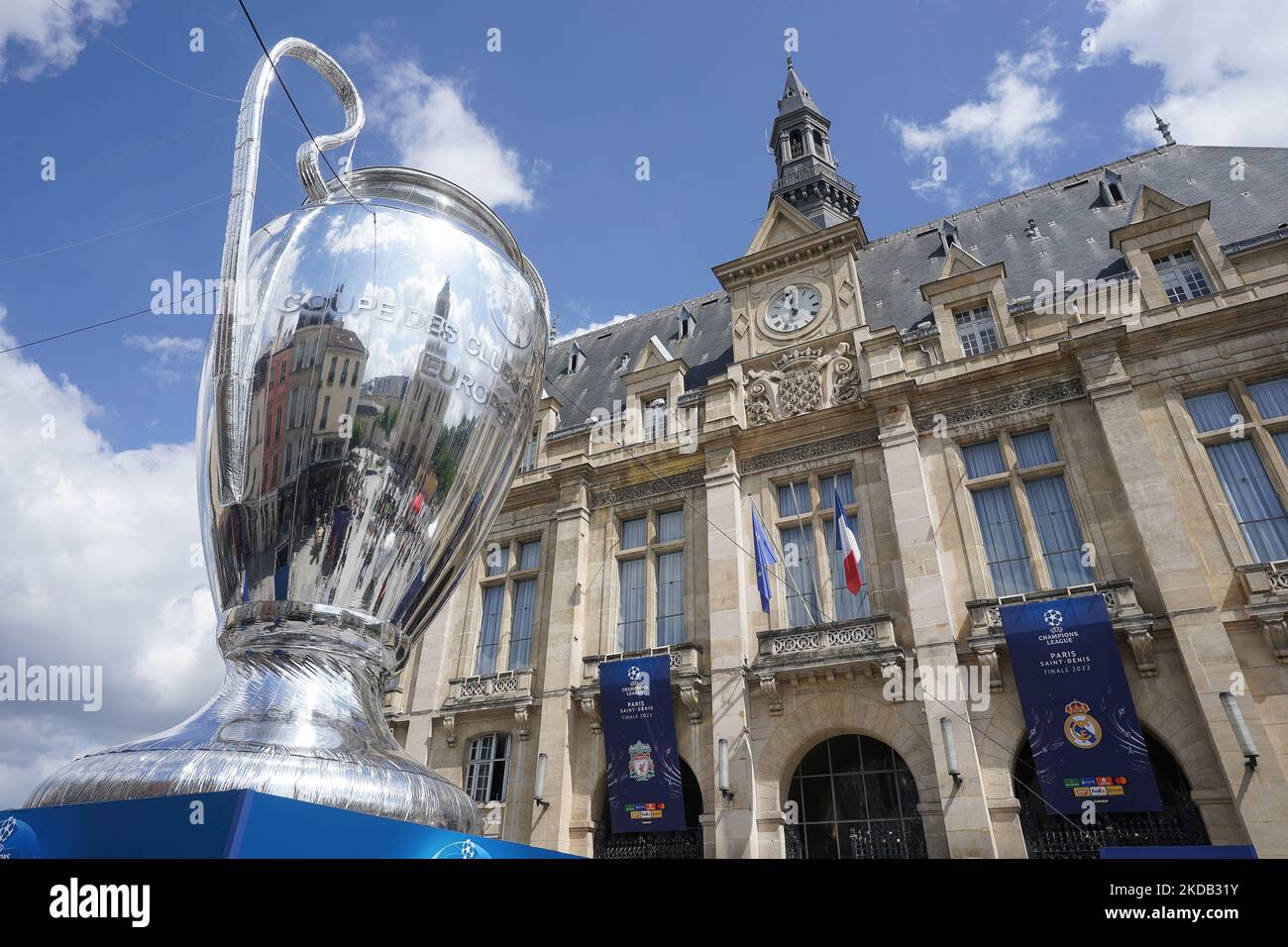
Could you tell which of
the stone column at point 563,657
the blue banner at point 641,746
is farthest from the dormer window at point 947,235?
the blue banner at point 641,746

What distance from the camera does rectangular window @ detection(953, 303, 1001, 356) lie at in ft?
57.7

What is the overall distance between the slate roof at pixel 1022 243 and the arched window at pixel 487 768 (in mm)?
10214

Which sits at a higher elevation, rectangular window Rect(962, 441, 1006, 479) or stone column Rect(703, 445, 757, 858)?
rectangular window Rect(962, 441, 1006, 479)

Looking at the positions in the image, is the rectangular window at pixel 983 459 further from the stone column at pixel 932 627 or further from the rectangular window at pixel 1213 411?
the rectangular window at pixel 1213 411

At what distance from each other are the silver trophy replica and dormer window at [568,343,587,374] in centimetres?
2381

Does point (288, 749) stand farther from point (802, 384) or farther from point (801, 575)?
point (802, 384)

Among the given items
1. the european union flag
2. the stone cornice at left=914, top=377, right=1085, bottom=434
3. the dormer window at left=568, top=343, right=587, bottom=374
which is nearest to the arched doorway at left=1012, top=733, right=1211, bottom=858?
the european union flag

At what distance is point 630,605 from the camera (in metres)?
18.4

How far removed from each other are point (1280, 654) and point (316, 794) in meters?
14.8

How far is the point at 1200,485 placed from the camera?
45.2 feet

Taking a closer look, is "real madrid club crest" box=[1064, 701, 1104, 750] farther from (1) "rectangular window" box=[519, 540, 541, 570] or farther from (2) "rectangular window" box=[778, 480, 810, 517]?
(1) "rectangular window" box=[519, 540, 541, 570]
